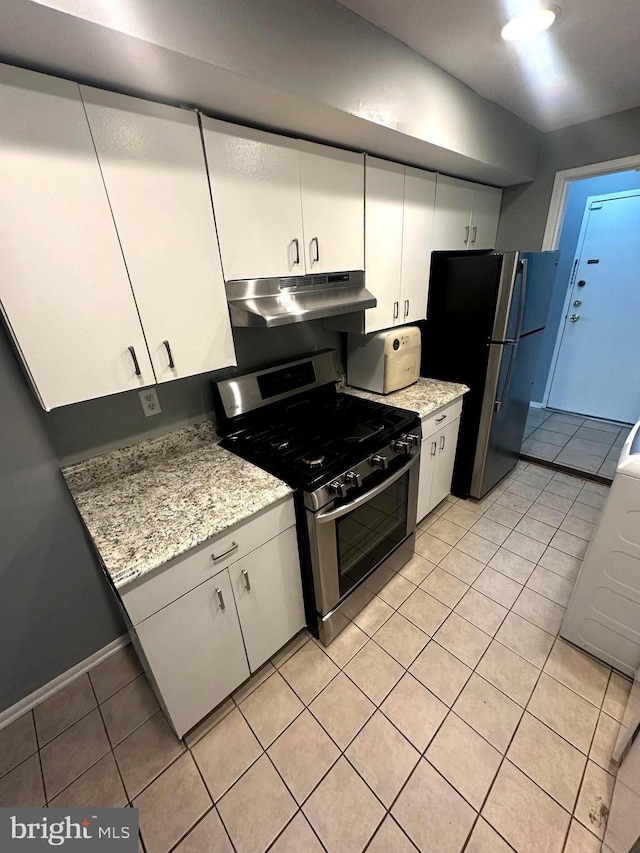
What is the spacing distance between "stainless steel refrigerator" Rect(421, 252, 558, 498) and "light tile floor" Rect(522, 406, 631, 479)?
84 cm

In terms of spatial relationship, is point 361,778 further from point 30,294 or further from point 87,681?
point 30,294

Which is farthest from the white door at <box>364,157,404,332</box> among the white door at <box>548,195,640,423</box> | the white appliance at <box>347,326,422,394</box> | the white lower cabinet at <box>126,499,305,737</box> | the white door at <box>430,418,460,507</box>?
the white door at <box>548,195,640,423</box>

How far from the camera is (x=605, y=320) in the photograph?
11.4 ft

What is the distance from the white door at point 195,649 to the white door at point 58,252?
2.44 ft

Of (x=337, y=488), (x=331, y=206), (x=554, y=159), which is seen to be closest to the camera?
(x=337, y=488)

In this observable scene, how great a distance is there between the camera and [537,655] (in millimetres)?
1585

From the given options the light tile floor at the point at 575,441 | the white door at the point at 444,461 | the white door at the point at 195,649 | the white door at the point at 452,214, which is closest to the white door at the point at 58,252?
the white door at the point at 195,649

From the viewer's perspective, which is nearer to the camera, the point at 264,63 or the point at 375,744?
the point at 264,63

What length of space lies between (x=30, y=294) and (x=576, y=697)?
7.88ft

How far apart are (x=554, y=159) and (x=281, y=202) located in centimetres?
235

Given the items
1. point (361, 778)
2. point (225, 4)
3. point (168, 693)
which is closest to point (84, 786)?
point (168, 693)

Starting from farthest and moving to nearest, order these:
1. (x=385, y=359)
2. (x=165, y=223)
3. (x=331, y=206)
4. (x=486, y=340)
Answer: (x=486, y=340), (x=385, y=359), (x=331, y=206), (x=165, y=223)

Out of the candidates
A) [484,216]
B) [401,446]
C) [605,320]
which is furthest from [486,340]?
[605,320]

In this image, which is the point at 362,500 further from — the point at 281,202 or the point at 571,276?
the point at 571,276
